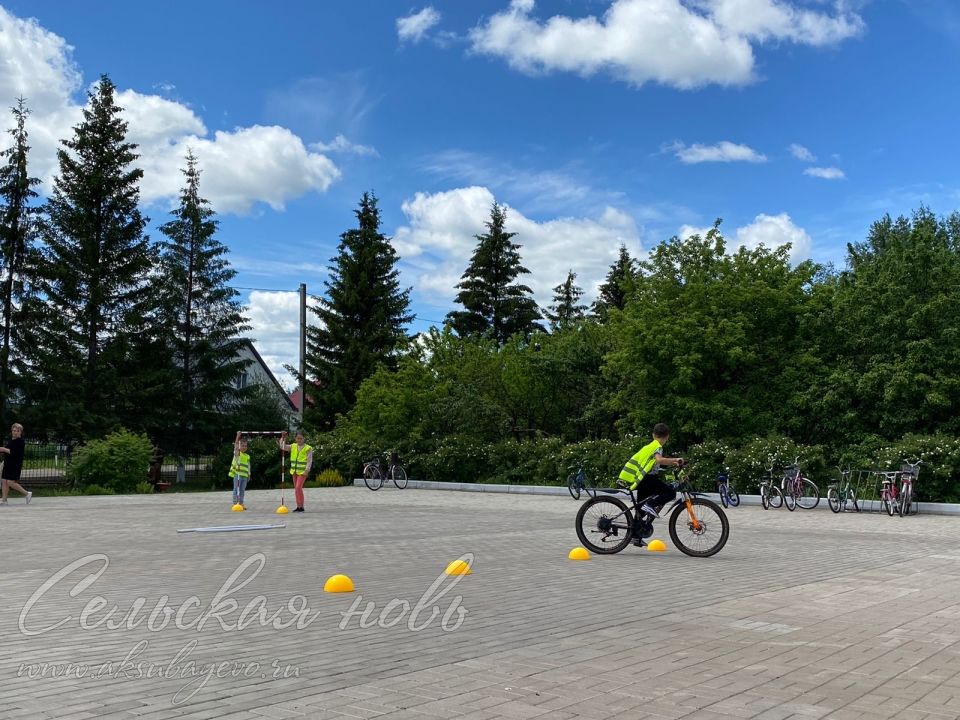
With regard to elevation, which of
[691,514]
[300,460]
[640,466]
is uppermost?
[640,466]

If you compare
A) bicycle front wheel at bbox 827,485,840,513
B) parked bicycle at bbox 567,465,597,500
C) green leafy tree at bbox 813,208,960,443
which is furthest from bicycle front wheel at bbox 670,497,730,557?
green leafy tree at bbox 813,208,960,443

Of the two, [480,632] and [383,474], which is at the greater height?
[383,474]

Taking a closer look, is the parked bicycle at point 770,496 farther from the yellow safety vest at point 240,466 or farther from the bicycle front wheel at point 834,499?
the yellow safety vest at point 240,466

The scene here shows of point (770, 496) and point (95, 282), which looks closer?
point (770, 496)

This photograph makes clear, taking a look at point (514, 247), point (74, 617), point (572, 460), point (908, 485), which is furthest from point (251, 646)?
point (514, 247)

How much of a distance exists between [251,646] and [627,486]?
605 cm

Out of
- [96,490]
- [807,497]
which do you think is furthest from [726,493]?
[96,490]

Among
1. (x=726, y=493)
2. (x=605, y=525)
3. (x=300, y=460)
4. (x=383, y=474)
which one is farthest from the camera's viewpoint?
(x=383, y=474)

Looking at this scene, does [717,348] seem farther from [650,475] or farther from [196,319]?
[196,319]

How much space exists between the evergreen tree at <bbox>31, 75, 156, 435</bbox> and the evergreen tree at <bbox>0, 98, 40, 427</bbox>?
98 cm

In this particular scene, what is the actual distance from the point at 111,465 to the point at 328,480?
7772 mm

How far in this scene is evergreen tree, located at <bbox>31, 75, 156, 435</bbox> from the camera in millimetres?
41812

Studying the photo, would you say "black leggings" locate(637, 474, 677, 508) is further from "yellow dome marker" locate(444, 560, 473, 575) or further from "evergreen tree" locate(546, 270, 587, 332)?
"evergreen tree" locate(546, 270, 587, 332)

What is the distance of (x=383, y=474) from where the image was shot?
96.1 feet
